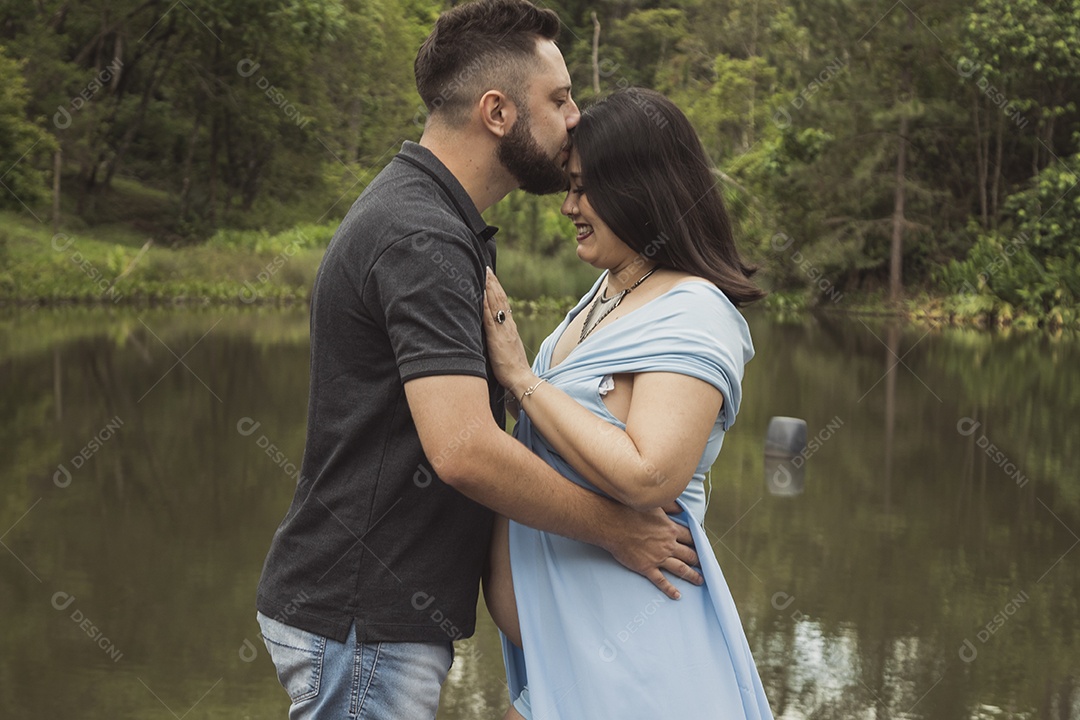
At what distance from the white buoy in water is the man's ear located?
557 centimetres

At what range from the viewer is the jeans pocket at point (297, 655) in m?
1.87

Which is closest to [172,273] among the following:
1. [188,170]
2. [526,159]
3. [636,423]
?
[188,170]

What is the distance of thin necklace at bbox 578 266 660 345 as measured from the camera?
2.18 meters

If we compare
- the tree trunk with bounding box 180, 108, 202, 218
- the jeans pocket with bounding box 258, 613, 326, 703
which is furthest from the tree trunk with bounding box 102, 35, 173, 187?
the jeans pocket with bounding box 258, 613, 326, 703

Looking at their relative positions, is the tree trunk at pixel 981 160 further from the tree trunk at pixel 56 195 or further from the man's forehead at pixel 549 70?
the man's forehead at pixel 549 70

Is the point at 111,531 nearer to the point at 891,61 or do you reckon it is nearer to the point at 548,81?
the point at 548,81

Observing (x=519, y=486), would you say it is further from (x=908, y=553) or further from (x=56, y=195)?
(x=56, y=195)

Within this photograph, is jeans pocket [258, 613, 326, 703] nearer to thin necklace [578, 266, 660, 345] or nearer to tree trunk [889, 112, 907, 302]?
thin necklace [578, 266, 660, 345]

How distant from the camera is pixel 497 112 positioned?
2.00 m

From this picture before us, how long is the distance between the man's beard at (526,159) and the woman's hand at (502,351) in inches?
8.2

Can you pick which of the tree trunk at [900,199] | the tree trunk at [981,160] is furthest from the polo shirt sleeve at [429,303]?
the tree trunk at [981,160]

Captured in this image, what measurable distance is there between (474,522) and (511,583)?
159 mm

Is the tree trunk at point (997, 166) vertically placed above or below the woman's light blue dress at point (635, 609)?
below

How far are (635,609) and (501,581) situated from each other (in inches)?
9.4
